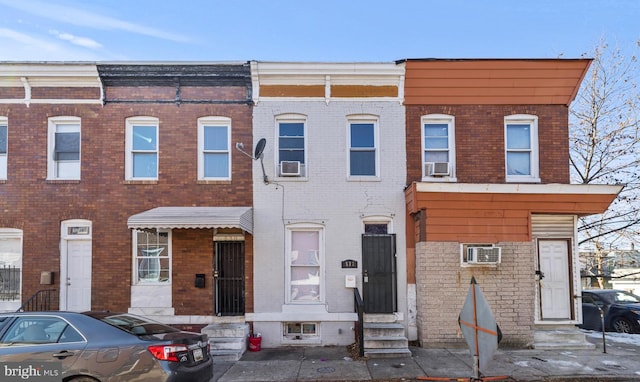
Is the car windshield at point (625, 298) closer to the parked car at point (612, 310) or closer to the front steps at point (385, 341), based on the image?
the parked car at point (612, 310)

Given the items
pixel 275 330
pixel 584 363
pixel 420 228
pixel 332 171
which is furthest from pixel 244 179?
pixel 584 363

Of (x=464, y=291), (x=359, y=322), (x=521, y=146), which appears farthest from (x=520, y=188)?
(x=359, y=322)

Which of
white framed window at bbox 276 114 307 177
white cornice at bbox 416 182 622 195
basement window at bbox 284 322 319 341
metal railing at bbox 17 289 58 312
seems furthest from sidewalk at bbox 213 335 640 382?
metal railing at bbox 17 289 58 312

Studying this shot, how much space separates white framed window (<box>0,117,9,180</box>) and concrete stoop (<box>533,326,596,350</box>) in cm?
1359

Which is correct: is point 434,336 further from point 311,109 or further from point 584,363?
point 311,109

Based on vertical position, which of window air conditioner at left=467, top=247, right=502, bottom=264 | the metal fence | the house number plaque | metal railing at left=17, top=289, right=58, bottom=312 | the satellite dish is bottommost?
metal railing at left=17, top=289, right=58, bottom=312

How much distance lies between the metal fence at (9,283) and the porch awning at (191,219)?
374cm

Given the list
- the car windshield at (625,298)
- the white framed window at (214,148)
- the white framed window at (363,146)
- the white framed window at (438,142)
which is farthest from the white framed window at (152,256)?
the car windshield at (625,298)

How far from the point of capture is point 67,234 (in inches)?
443

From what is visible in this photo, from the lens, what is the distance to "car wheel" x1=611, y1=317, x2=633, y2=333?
498 inches

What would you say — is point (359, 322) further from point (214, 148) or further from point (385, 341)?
point (214, 148)

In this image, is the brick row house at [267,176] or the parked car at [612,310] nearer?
the brick row house at [267,176]

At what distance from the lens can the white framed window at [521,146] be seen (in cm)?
1155

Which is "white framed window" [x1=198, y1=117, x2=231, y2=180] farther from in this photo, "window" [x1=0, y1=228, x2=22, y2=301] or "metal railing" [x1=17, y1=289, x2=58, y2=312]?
"window" [x1=0, y1=228, x2=22, y2=301]
